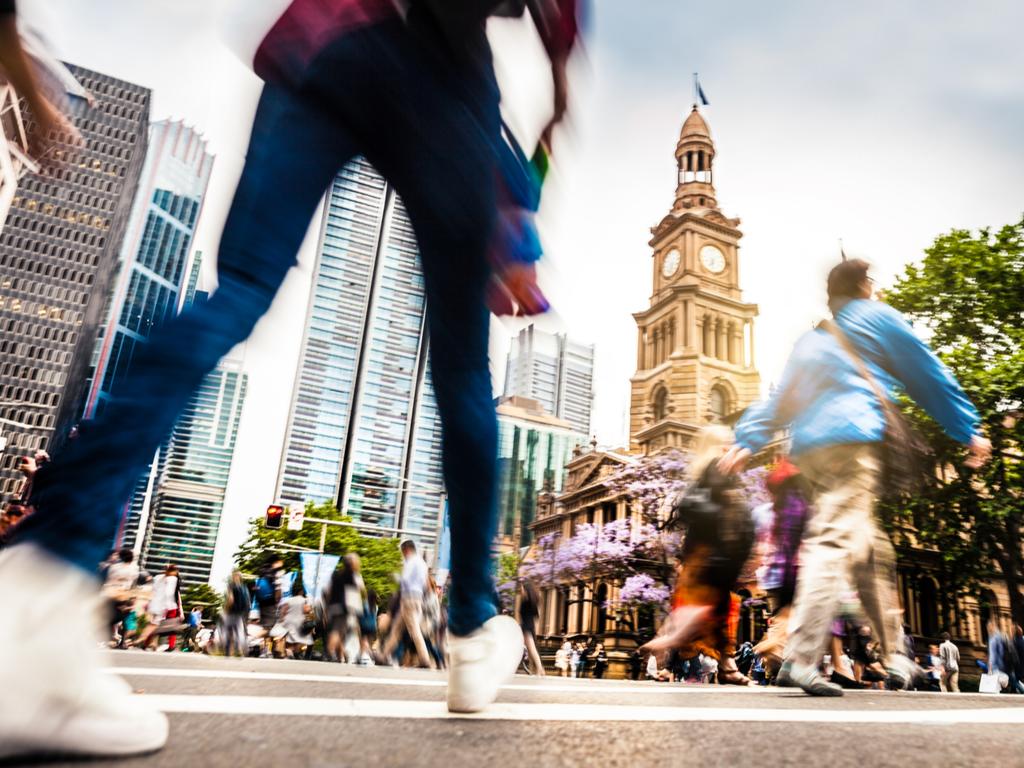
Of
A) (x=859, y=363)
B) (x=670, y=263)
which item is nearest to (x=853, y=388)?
(x=859, y=363)

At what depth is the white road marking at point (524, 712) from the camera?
135 centimetres

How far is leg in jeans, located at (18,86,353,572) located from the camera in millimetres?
996

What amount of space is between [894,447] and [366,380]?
5047 cm

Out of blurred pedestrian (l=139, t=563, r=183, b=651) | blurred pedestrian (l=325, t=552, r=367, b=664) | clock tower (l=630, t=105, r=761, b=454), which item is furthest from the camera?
clock tower (l=630, t=105, r=761, b=454)

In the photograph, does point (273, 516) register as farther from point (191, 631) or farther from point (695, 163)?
point (695, 163)

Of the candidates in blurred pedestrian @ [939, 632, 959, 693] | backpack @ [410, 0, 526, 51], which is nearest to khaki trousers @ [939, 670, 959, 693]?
blurred pedestrian @ [939, 632, 959, 693]

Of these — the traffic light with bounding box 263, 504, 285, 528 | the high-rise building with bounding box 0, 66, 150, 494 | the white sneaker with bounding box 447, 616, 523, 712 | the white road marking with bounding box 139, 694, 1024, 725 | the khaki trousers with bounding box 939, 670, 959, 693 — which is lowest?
the khaki trousers with bounding box 939, 670, 959, 693

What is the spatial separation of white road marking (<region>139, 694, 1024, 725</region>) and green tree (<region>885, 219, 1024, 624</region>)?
56.0 feet

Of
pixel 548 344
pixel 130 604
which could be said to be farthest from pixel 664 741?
pixel 130 604

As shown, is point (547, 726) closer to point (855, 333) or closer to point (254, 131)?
point (254, 131)

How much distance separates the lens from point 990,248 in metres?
19.5

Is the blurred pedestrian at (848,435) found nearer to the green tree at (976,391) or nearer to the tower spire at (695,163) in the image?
the green tree at (976,391)

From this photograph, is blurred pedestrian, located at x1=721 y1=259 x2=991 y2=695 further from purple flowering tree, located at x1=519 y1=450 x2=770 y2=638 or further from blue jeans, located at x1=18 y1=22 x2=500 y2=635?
purple flowering tree, located at x1=519 y1=450 x2=770 y2=638

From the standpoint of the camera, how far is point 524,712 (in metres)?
1.61
